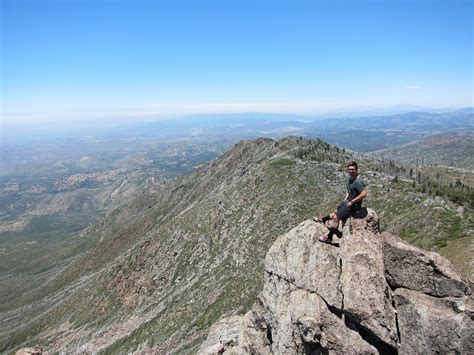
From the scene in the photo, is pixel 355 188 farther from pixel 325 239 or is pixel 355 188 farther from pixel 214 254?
pixel 214 254

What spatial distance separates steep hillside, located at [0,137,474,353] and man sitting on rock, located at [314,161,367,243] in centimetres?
1887

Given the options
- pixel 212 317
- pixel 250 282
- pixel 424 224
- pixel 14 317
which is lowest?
pixel 14 317

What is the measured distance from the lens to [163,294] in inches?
3125

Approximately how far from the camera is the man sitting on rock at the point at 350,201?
20312 millimetres

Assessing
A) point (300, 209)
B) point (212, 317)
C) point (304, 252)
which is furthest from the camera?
point (300, 209)

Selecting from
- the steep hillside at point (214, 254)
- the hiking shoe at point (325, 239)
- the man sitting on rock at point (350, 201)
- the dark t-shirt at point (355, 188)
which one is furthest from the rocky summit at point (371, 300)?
the steep hillside at point (214, 254)

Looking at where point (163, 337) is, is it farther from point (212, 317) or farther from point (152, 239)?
point (152, 239)

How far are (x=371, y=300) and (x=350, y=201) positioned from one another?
6162mm

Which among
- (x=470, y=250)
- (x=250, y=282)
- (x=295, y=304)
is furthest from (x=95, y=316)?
(x=470, y=250)

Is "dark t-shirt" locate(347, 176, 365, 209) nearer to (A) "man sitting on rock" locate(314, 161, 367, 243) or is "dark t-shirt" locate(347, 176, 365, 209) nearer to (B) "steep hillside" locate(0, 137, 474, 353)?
(A) "man sitting on rock" locate(314, 161, 367, 243)

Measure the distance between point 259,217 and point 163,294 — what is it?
102 ft

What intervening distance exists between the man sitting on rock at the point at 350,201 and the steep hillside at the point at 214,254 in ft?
61.9

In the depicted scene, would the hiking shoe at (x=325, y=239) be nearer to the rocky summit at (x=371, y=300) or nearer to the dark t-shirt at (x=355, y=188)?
the rocky summit at (x=371, y=300)

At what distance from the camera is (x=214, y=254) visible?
78.3 m
